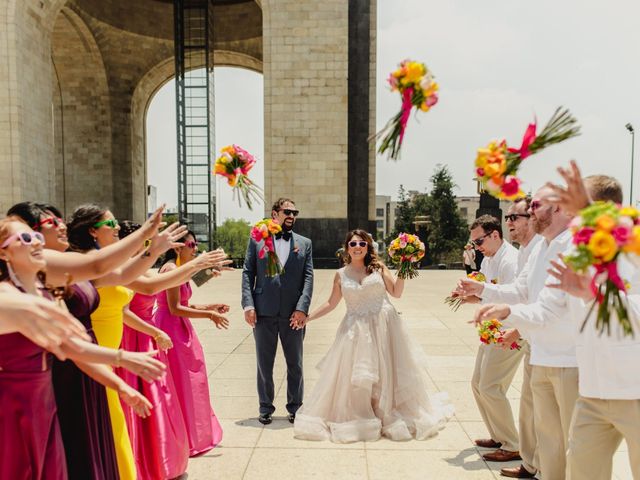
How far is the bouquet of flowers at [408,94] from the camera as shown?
290cm

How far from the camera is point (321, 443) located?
4.84 metres

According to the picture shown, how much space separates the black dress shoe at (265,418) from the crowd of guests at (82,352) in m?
1.10

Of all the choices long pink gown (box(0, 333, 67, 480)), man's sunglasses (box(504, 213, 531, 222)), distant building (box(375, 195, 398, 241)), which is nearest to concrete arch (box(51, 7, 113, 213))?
man's sunglasses (box(504, 213, 531, 222))

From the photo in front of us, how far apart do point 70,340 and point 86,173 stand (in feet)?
99.3

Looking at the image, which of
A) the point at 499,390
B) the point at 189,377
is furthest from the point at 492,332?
the point at 189,377

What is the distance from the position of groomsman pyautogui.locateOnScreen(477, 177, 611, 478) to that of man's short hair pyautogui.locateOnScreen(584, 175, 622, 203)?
1 centimetres

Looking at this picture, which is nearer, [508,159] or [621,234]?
[621,234]

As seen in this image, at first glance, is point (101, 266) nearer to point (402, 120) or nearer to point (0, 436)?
point (0, 436)

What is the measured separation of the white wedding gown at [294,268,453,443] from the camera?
4941 mm

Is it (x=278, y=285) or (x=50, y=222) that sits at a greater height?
(x=50, y=222)

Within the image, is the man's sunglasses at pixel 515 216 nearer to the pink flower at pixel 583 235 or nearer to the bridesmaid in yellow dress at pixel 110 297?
the pink flower at pixel 583 235

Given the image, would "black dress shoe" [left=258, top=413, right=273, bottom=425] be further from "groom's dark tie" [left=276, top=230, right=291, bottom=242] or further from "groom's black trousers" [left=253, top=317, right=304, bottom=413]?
"groom's dark tie" [left=276, top=230, right=291, bottom=242]

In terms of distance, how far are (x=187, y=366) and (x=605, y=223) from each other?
3.61 meters

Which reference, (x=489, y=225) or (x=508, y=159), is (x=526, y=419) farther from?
(x=508, y=159)
